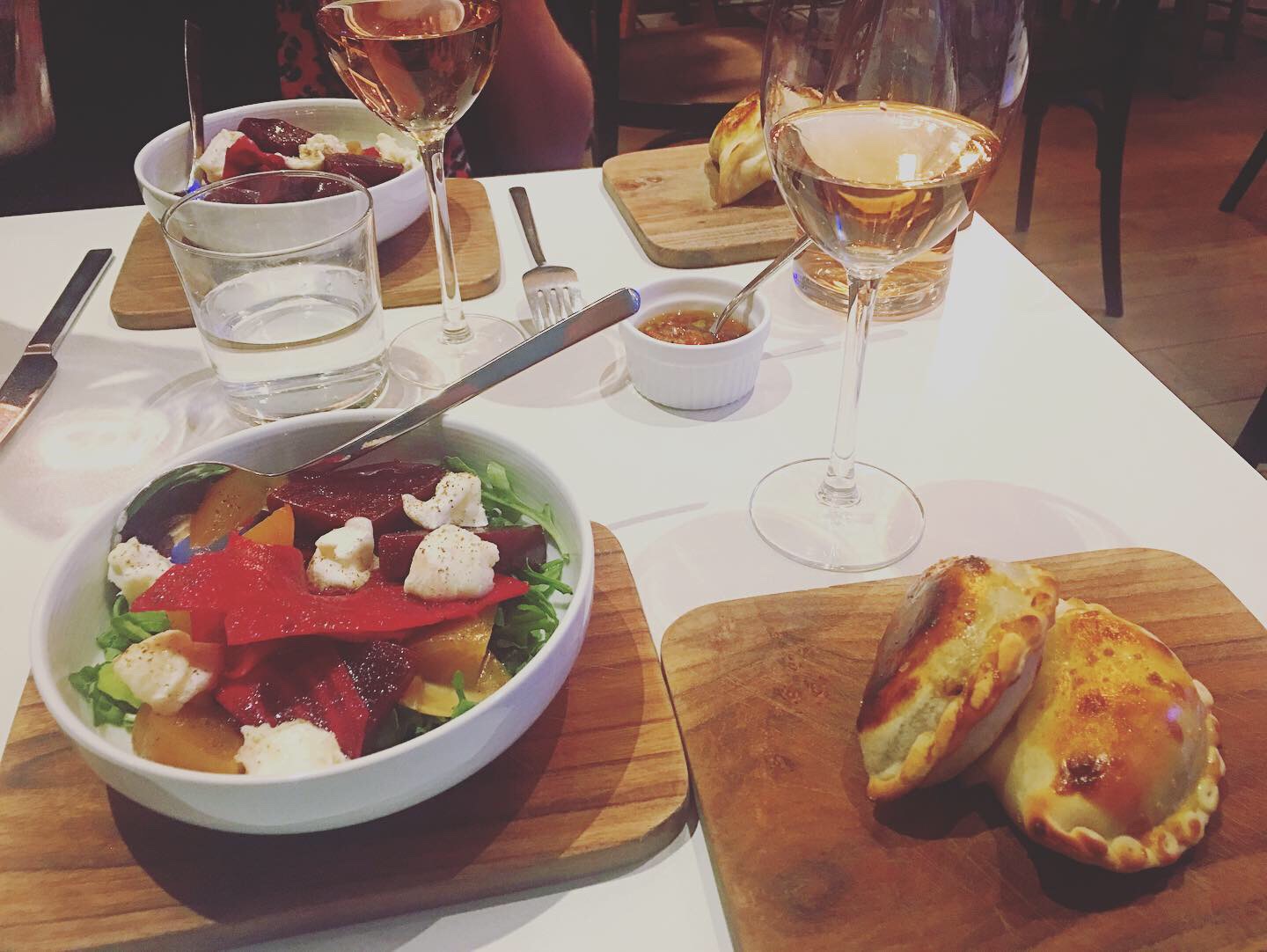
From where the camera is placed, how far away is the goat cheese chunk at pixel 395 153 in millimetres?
1311

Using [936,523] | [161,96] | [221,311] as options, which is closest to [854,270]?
[936,523]

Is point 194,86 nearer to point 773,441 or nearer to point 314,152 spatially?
point 314,152

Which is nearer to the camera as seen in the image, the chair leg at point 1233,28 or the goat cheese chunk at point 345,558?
the goat cheese chunk at point 345,558

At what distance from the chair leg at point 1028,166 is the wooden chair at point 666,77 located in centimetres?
→ 111

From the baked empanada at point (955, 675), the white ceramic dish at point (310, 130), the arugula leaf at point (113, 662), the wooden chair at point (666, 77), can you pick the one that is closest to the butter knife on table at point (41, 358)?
the white ceramic dish at point (310, 130)

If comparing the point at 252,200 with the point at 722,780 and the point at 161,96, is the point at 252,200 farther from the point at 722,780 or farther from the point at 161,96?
the point at 161,96

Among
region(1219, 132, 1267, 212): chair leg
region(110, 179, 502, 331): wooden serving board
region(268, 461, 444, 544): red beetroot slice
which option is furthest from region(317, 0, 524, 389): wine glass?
region(1219, 132, 1267, 212): chair leg

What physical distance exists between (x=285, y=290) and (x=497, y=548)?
527 millimetres

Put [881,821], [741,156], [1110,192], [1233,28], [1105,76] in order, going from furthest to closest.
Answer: [1233,28] < [1110,192] < [1105,76] < [741,156] < [881,821]

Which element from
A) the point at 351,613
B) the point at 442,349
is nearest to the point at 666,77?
the point at 442,349

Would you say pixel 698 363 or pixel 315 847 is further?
pixel 698 363

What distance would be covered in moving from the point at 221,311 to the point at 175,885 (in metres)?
0.61

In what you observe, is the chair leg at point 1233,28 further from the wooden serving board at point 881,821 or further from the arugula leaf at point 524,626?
the arugula leaf at point 524,626

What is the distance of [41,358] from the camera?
1.12m
